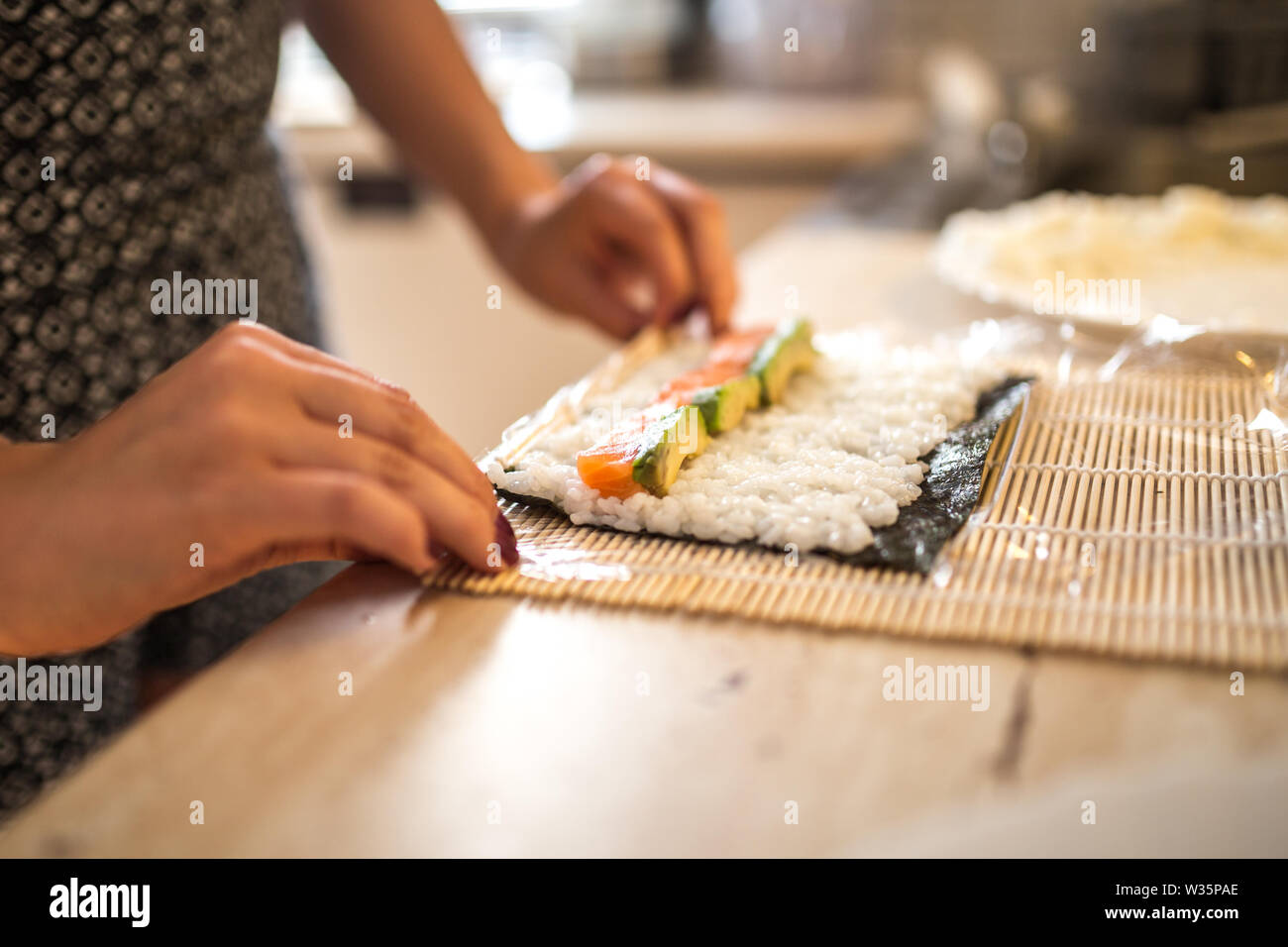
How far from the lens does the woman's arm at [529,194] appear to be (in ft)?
3.61

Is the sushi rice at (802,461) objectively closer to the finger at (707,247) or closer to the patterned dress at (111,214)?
the finger at (707,247)

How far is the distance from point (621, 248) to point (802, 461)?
1.68 feet

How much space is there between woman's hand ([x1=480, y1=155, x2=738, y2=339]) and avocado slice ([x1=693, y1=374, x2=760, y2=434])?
262mm

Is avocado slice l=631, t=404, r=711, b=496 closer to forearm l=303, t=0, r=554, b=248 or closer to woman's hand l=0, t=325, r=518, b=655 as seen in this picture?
woman's hand l=0, t=325, r=518, b=655

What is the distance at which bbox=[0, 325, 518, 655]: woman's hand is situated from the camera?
0.54 metres

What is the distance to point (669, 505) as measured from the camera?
2.17 feet

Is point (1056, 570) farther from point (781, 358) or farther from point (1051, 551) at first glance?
point (781, 358)

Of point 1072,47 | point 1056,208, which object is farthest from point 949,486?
point 1072,47

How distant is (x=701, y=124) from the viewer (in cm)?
244

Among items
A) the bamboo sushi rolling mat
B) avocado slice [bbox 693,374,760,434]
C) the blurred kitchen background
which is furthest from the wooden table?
the blurred kitchen background

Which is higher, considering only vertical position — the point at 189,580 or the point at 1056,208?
the point at 1056,208

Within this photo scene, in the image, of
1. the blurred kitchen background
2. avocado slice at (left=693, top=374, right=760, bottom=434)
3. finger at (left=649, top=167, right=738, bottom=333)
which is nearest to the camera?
avocado slice at (left=693, top=374, right=760, bottom=434)

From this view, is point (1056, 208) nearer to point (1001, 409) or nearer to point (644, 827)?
point (1001, 409)

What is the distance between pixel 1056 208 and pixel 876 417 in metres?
0.75
